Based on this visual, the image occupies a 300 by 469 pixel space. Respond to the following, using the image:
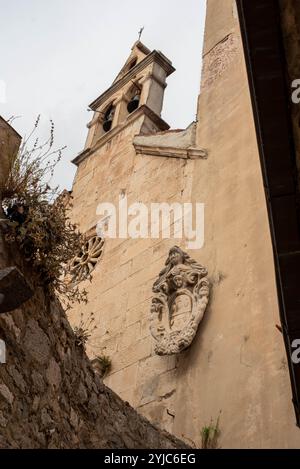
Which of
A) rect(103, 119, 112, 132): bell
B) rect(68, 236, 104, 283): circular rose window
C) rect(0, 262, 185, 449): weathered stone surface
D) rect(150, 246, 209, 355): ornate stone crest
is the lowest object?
rect(0, 262, 185, 449): weathered stone surface

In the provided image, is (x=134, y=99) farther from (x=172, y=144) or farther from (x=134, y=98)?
(x=172, y=144)

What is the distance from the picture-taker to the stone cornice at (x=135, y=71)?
1319 centimetres

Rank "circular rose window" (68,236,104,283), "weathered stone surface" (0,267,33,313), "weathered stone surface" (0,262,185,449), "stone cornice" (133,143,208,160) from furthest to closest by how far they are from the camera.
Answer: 1. "circular rose window" (68,236,104,283)
2. "stone cornice" (133,143,208,160)
3. "weathered stone surface" (0,262,185,449)
4. "weathered stone surface" (0,267,33,313)

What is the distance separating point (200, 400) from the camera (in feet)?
20.6

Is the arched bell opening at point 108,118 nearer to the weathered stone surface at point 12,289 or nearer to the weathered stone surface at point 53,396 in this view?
the weathered stone surface at point 53,396

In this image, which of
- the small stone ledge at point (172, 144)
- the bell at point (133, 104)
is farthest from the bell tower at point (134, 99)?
the small stone ledge at point (172, 144)

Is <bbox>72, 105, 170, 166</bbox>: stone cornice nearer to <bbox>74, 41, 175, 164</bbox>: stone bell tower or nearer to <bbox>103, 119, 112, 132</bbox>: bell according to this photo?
<bbox>74, 41, 175, 164</bbox>: stone bell tower

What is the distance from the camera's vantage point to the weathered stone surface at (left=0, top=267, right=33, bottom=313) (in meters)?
3.58

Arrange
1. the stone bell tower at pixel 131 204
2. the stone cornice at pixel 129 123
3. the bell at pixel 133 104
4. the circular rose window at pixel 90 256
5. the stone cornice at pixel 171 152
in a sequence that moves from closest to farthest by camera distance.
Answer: the stone bell tower at pixel 131 204
the stone cornice at pixel 171 152
the circular rose window at pixel 90 256
the stone cornice at pixel 129 123
the bell at pixel 133 104

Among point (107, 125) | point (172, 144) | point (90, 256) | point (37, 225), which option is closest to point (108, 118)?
point (107, 125)

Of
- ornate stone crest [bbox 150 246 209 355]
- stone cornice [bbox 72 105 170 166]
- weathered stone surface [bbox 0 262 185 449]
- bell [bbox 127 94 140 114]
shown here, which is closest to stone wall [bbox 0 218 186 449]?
weathered stone surface [bbox 0 262 185 449]

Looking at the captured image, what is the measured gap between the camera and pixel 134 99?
12.8 meters

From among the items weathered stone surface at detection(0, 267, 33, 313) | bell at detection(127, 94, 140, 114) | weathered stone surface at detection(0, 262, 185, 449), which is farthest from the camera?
bell at detection(127, 94, 140, 114)
